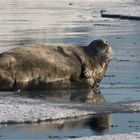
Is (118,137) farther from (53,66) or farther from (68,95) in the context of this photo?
(53,66)

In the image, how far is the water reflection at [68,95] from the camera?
13242mm

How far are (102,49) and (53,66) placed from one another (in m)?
1.60

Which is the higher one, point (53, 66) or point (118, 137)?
point (118, 137)

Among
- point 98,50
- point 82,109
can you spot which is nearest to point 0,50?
point 98,50

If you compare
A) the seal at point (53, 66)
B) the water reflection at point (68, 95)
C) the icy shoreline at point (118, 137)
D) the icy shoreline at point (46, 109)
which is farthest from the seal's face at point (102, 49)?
the icy shoreline at point (118, 137)

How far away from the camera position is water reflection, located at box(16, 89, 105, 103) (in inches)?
521

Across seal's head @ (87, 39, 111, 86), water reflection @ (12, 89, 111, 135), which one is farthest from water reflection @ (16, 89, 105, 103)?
seal's head @ (87, 39, 111, 86)

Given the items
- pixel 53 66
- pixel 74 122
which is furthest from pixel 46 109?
pixel 53 66

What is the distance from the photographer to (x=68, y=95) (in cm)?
1389

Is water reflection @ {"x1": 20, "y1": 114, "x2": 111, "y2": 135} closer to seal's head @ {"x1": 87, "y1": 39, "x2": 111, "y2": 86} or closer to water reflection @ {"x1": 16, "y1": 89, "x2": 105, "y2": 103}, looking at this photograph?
water reflection @ {"x1": 16, "y1": 89, "x2": 105, "y2": 103}

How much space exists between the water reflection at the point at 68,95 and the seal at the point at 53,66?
0.93 ft

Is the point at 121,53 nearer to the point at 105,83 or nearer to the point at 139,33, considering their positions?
the point at 105,83

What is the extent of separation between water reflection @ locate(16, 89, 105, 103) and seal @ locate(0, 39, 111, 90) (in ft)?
0.93

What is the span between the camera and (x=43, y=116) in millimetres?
11117
